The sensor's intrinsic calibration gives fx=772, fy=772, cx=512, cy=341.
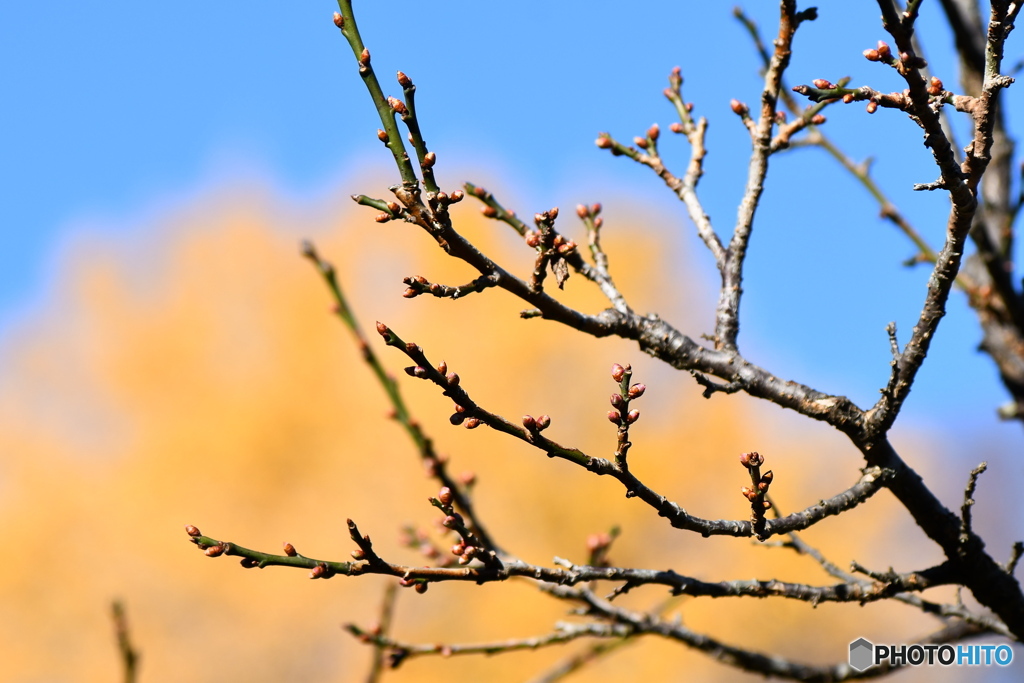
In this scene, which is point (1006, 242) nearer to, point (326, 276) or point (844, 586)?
point (844, 586)

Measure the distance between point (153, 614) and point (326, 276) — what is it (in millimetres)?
19488

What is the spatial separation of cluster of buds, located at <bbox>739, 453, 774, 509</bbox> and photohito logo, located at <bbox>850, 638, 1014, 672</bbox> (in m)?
1.30

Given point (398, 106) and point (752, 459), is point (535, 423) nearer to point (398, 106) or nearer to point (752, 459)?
point (752, 459)

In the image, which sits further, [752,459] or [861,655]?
[861,655]

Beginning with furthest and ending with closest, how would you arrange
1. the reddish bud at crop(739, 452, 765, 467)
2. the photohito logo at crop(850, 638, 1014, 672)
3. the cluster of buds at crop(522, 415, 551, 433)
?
the photohito logo at crop(850, 638, 1014, 672), the reddish bud at crop(739, 452, 765, 467), the cluster of buds at crop(522, 415, 551, 433)

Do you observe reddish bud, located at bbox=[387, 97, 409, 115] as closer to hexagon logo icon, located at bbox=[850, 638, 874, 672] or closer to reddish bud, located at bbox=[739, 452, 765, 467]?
reddish bud, located at bbox=[739, 452, 765, 467]

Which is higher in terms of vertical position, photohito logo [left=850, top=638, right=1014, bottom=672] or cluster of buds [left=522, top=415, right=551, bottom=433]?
photohito logo [left=850, top=638, right=1014, bottom=672]

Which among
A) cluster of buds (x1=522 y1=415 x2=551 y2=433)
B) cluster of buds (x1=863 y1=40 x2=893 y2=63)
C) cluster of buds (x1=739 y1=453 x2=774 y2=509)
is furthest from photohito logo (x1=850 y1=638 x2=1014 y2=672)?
cluster of buds (x1=863 y1=40 x2=893 y2=63)

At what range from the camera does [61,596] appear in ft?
62.8

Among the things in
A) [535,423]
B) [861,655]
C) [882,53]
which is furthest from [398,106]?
[861,655]

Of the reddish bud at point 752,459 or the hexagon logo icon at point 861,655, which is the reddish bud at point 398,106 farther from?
the hexagon logo icon at point 861,655

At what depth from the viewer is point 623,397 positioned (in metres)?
1.35

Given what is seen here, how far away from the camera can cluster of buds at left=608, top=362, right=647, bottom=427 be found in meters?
1.35

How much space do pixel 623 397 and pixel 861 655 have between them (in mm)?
1746
